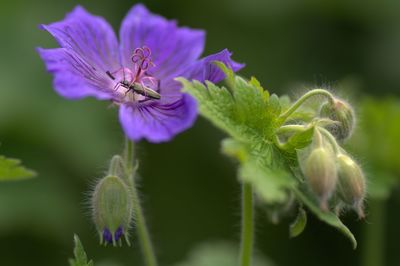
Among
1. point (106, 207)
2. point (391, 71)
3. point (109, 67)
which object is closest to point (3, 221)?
point (109, 67)

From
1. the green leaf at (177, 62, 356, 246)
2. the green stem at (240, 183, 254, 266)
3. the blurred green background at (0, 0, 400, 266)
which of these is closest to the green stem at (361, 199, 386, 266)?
the blurred green background at (0, 0, 400, 266)

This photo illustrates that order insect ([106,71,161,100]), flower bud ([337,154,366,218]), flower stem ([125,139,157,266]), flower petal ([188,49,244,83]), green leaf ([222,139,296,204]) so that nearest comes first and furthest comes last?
green leaf ([222,139,296,204]), flower bud ([337,154,366,218]), flower petal ([188,49,244,83]), flower stem ([125,139,157,266]), insect ([106,71,161,100])

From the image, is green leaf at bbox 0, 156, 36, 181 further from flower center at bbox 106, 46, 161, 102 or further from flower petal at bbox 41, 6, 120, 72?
flower center at bbox 106, 46, 161, 102

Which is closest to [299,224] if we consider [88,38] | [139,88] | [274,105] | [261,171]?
[261,171]

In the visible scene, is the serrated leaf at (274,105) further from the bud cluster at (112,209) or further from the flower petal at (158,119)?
the bud cluster at (112,209)

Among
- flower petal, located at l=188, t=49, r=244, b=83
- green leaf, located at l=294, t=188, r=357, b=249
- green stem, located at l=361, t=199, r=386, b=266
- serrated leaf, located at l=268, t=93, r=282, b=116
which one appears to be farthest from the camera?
green stem, located at l=361, t=199, r=386, b=266

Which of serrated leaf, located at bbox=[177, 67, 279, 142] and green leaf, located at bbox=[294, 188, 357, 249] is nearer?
green leaf, located at bbox=[294, 188, 357, 249]
